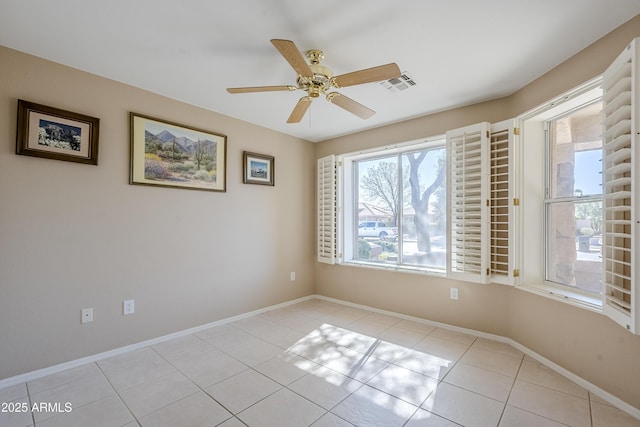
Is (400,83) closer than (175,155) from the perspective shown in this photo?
Yes

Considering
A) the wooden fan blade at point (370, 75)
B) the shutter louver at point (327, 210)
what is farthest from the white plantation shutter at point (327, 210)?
the wooden fan blade at point (370, 75)

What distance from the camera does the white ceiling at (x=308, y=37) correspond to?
5.63ft

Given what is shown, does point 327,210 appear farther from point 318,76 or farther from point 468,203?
point 318,76

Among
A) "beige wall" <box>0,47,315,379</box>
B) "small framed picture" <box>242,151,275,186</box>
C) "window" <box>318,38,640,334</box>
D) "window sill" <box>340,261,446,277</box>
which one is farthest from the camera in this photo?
"small framed picture" <box>242,151,275,186</box>

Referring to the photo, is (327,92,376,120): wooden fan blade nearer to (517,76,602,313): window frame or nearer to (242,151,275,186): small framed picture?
(517,76,602,313): window frame

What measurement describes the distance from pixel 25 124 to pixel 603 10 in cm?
392

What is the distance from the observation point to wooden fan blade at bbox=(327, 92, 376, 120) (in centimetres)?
226

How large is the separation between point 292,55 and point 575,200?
2443mm

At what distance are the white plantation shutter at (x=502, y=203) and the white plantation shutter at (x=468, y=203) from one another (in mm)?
84

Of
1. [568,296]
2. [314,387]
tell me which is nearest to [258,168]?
[314,387]

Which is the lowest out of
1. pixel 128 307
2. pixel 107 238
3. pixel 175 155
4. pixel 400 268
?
pixel 128 307

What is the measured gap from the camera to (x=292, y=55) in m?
1.73

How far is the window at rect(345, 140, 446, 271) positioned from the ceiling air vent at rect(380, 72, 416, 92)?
0.99m

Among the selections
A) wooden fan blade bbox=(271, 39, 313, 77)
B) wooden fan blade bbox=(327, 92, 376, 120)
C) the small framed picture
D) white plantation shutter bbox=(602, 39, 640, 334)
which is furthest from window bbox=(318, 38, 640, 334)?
wooden fan blade bbox=(271, 39, 313, 77)
